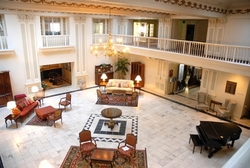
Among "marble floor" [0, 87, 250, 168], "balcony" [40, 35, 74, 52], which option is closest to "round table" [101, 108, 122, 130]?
"marble floor" [0, 87, 250, 168]

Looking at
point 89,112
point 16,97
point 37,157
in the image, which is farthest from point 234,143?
point 16,97

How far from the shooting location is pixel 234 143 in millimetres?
8781

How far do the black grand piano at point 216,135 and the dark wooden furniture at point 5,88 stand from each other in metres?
10.4

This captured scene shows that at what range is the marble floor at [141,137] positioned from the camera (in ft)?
24.5

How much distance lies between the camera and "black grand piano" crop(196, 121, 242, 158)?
7.59m

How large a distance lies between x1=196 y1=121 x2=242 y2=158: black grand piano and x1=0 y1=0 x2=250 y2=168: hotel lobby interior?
186mm

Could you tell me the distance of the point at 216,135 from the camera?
25.6ft

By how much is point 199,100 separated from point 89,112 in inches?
263

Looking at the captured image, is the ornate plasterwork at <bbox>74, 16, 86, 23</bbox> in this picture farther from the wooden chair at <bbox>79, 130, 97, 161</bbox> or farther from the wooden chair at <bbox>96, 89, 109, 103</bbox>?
the wooden chair at <bbox>79, 130, 97, 161</bbox>

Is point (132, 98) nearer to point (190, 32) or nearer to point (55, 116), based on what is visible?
point (55, 116)

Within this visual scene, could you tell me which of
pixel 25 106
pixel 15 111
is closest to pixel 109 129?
pixel 15 111

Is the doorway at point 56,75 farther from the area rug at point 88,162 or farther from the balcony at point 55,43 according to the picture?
the area rug at point 88,162

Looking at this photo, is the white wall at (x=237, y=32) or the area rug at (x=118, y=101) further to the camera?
the area rug at (x=118, y=101)

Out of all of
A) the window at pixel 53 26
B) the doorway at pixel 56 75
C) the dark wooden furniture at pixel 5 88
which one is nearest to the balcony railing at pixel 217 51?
the window at pixel 53 26
